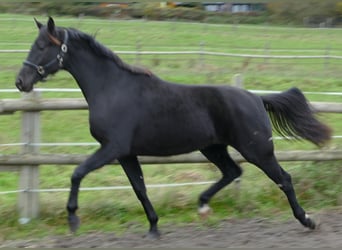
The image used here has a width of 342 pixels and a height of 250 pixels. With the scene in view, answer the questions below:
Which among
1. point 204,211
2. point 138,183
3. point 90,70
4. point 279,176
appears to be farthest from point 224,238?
point 90,70

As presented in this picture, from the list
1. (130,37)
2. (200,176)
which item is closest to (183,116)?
(200,176)

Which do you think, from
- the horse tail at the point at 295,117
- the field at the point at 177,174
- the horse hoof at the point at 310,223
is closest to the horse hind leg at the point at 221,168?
the field at the point at 177,174

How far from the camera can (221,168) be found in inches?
224

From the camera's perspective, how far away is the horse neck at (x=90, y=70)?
5109mm

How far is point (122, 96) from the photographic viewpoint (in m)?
5.04

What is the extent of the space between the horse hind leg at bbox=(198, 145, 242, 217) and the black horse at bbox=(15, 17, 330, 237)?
0.28 m

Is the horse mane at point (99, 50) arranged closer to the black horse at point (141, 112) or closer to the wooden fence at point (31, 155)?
the black horse at point (141, 112)

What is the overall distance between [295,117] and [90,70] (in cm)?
201

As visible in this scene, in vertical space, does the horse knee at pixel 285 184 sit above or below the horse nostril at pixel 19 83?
below

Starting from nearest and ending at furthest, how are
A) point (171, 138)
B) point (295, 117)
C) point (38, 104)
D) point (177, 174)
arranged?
point (171, 138)
point (38, 104)
point (295, 117)
point (177, 174)

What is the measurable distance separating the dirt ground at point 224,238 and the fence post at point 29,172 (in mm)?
585

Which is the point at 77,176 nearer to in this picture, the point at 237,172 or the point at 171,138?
the point at 171,138

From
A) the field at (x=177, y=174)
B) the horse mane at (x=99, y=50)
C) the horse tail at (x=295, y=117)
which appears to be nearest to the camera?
the horse mane at (x=99, y=50)

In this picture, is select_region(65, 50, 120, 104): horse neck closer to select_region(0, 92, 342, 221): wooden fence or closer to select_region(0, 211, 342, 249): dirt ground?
select_region(0, 92, 342, 221): wooden fence
